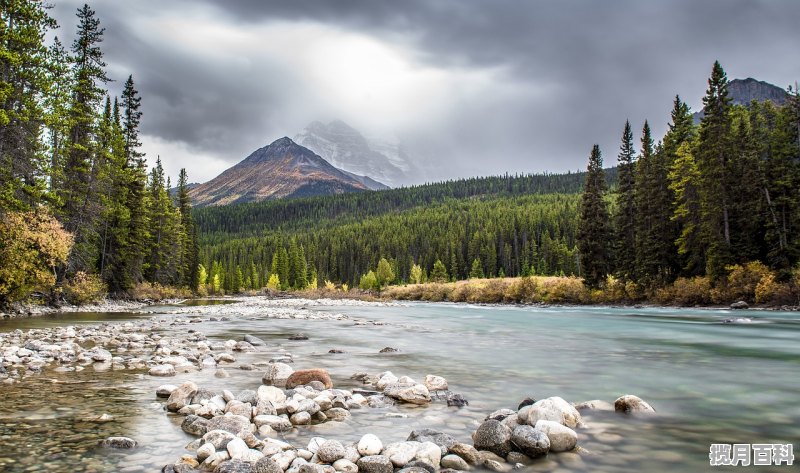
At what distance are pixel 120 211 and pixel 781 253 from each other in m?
53.4

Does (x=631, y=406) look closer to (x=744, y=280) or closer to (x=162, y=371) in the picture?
(x=162, y=371)

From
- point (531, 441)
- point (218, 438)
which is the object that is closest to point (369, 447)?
point (218, 438)

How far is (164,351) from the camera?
504 inches

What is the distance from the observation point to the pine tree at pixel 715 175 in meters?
37.6

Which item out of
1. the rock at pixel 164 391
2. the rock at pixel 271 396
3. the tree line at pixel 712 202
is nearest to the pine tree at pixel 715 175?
the tree line at pixel 712 202

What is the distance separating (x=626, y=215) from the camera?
52.9m

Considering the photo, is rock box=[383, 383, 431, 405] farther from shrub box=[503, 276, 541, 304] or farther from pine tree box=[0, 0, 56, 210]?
shrub box=[503, 276, 541, 304]

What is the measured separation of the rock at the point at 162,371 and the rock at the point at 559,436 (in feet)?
25.7

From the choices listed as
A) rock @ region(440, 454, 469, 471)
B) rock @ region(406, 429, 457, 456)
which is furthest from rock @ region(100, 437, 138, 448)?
rock @ region(440, 454, 469, 471)

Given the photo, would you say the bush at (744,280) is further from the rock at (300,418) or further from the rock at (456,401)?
the rock at (300,418)

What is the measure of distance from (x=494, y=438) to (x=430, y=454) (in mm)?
913

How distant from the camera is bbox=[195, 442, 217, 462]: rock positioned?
4.95 m

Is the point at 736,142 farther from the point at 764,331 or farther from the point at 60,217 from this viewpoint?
the point at 60,217

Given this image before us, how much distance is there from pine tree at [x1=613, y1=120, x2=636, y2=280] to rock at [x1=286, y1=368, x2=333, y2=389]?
1792 inches
